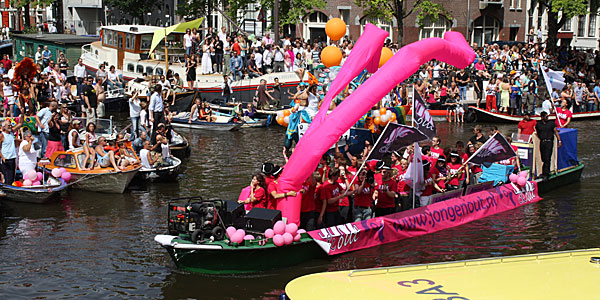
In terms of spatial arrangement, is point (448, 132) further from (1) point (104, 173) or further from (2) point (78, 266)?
(2) point (78, 266)

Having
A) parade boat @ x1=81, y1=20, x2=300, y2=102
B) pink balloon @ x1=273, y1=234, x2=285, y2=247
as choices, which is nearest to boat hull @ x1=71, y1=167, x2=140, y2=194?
pink balloon @ x1=273, y1=234, x2=285, y2=247

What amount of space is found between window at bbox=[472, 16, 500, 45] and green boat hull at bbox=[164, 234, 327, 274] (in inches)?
1505

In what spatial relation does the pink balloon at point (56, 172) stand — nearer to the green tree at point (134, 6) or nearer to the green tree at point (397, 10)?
the green tree at point (397, 10)

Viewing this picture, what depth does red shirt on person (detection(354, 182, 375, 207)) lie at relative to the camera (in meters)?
13.2

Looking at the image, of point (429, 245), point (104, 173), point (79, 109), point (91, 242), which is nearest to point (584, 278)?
point (429, 245)

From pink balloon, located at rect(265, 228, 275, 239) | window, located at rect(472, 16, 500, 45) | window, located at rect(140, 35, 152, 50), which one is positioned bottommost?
pink balloon, located at rect(265, 228, 275, 239)

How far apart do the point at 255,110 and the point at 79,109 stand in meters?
6.51

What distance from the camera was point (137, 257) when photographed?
12.5 metres

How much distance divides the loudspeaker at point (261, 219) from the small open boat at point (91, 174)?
19.0ft

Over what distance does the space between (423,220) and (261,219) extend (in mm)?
3776

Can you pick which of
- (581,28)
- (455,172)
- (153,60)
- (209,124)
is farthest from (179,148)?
(581,28)

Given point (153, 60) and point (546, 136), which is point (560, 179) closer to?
point (546, 136)

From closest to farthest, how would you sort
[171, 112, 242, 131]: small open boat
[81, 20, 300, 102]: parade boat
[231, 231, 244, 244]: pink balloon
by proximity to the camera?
[231, 231, 244, 244]: pink balloon → [171, 112, 242, 131]: small open boat → [81, 20, 300, 102]: parade boat

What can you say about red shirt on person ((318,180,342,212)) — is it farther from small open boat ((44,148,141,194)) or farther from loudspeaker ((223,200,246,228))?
small open boat ((44,148,141,194))
